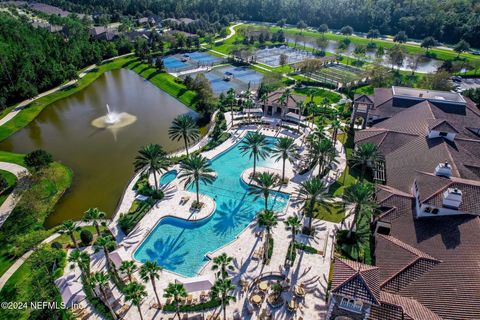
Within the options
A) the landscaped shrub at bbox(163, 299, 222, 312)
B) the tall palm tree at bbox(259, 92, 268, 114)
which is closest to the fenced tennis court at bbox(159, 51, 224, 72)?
the tall palm tree at bbox(259, 92, 268, 114)

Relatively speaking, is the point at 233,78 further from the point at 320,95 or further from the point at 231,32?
the point at 231,32

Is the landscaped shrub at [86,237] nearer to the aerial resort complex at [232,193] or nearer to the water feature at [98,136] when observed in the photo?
the aerial resort complex at [232,193]

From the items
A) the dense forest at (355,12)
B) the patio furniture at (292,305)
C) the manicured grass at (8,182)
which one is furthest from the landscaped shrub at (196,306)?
the dense forest at (355,12)

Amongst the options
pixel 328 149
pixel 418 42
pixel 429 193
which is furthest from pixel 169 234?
pixel 418 42

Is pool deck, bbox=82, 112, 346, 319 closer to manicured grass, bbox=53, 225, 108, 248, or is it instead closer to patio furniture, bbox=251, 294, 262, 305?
patio furniture, bbox=251, 294, 262, 305

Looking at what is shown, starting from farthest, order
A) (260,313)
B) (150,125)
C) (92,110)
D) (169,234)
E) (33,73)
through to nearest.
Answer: (33,73), (92,110), (150,125), (169,234), (260,313)

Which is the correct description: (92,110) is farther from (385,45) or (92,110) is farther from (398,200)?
(385,45)
